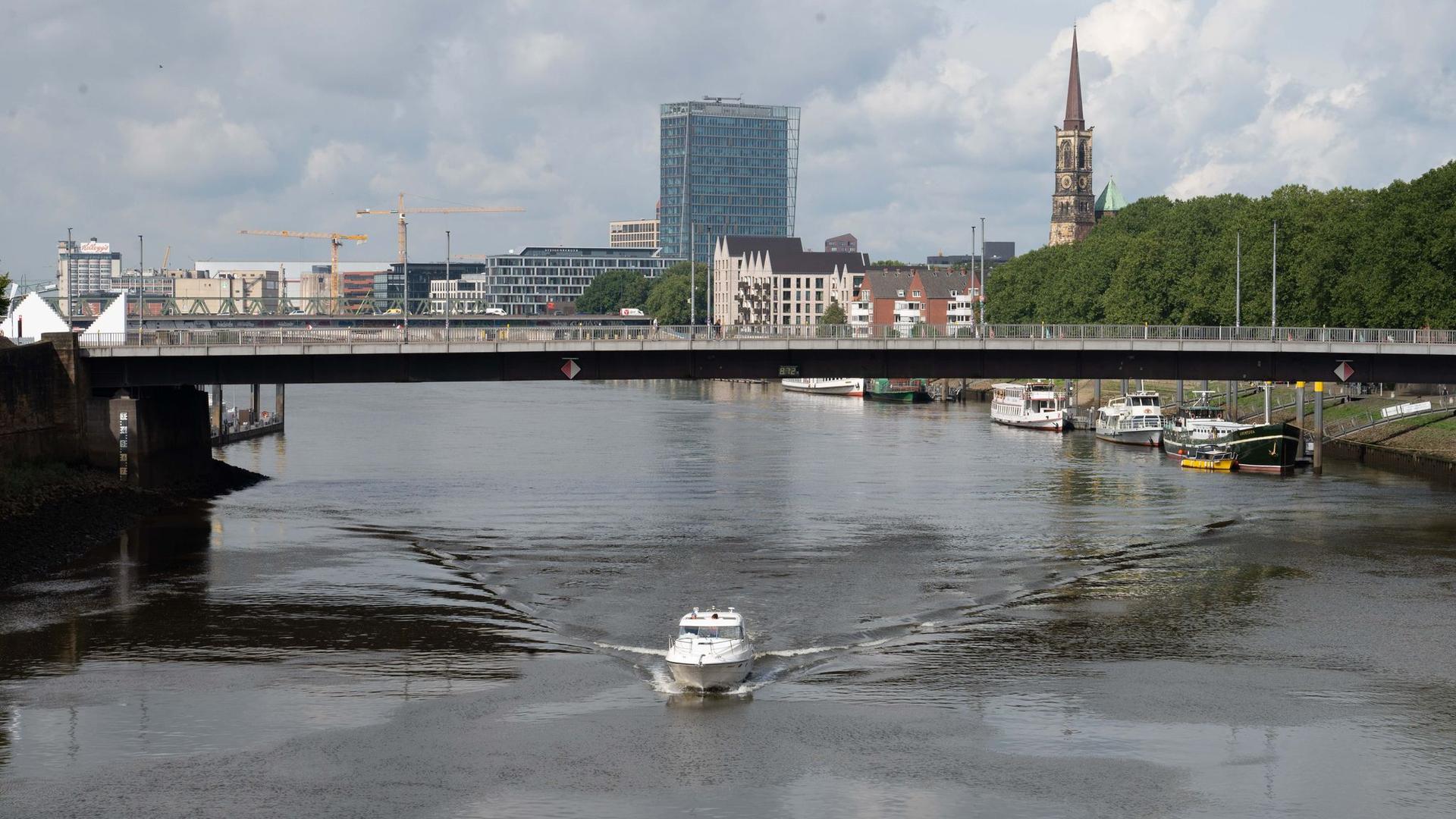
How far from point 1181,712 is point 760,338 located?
160 ft

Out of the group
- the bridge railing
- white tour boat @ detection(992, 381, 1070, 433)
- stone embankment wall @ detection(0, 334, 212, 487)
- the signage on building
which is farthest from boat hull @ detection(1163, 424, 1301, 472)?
the signage on building

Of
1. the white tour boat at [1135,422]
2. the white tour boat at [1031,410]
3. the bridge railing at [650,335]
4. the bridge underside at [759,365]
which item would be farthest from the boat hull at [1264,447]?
the white tour boat at [1031,410]

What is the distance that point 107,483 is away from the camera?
8819 centimetres

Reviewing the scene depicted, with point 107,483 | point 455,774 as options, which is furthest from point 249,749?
point 107,483

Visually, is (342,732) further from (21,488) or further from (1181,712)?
(21,488)

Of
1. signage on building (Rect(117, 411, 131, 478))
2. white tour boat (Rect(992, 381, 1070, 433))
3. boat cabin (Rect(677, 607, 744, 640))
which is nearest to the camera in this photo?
boat cabin (Rect(677, 607, 744, 640))

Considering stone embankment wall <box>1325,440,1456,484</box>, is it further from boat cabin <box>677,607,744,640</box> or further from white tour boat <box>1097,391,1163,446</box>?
boat cabin <box>677,607,744,640</box>

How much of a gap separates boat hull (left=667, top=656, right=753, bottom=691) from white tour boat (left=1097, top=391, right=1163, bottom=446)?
8545 centimetres

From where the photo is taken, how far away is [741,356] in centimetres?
9656

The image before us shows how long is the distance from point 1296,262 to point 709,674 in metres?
107

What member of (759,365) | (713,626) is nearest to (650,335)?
(759,365)

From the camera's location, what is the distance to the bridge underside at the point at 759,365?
94.0 meters

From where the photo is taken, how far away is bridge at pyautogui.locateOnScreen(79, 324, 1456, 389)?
93500mm

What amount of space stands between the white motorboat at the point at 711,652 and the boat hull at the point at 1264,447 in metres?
67.2
